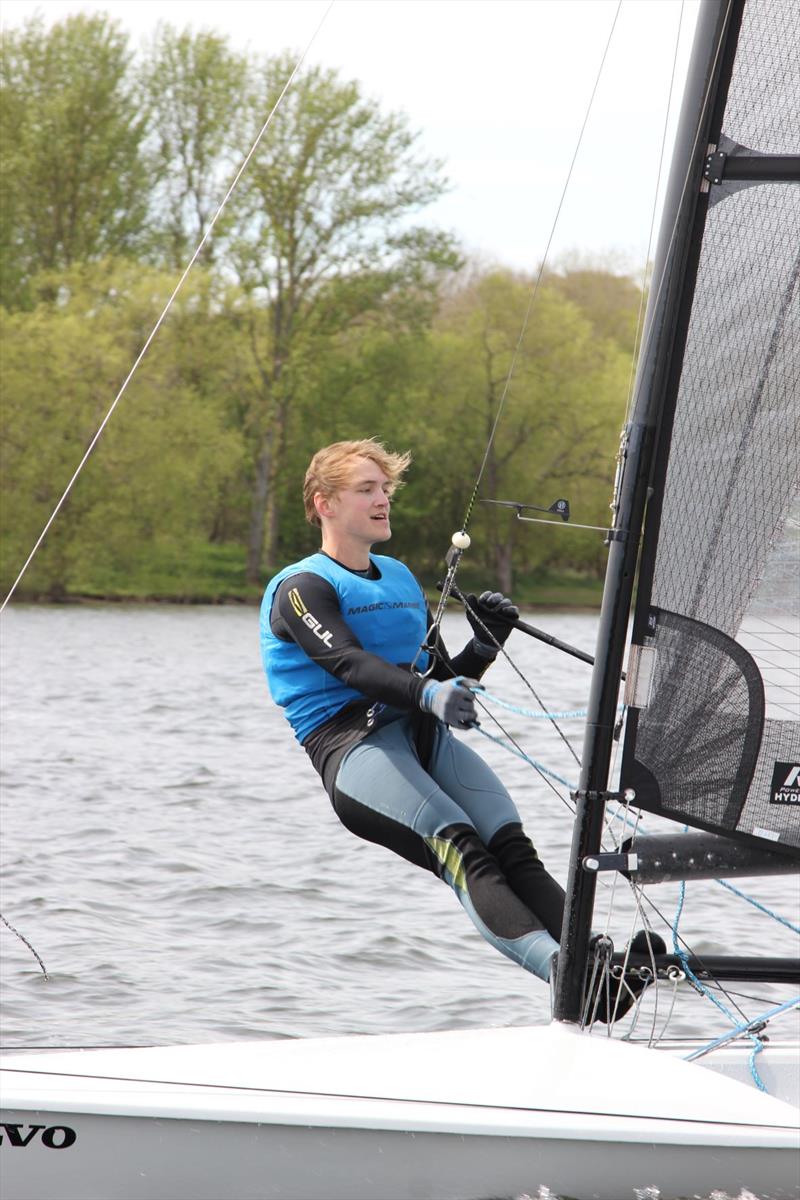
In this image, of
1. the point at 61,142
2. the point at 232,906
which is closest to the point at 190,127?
the point at 61,142

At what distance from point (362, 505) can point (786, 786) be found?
1001 millimetres

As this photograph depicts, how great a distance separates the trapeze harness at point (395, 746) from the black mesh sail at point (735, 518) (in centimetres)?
33

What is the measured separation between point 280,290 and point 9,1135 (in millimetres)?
24801

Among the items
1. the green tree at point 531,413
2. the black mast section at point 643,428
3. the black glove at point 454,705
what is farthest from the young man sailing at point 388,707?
the green tree at point 531,413

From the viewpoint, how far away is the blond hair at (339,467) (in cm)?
317

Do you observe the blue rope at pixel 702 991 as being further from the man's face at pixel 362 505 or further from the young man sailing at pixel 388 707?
the man's face at pixel 362 505

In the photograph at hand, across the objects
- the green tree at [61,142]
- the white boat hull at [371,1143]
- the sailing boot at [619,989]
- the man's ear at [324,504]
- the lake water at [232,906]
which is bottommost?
the lake water at [232,906]

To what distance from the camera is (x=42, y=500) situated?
23.0m

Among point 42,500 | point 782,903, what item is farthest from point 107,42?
point 782,903

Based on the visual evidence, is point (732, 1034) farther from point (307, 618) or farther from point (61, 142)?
point (61, 142)

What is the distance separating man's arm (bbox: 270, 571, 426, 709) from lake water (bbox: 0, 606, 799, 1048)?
1.19 meters

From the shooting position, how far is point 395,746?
10.1 ft

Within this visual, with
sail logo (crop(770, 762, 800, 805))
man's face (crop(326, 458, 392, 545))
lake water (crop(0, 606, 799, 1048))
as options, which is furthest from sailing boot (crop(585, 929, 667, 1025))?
man's face (crop(326, 458, 392, 545))

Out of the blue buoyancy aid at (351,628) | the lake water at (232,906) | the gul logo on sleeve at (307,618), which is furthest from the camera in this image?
the lake water at (232,906)
